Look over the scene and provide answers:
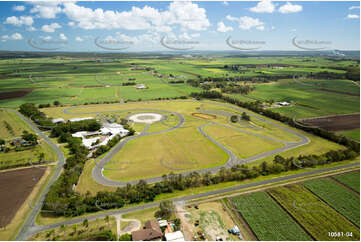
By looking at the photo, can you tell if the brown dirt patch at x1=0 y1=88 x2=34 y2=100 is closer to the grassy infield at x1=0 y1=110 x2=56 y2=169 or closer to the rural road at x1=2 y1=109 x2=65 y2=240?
the grassy infield at x1=0 y1=110 x2=56 y2=169

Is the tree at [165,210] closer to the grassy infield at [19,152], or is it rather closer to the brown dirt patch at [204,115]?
the grassy infield at [19,152]

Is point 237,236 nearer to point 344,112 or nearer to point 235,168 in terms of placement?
point 235,168

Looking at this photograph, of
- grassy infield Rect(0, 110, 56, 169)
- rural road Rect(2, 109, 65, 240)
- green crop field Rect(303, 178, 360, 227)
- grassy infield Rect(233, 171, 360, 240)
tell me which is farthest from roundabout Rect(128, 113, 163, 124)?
green crop field Rect(303, 178, 360, 227)

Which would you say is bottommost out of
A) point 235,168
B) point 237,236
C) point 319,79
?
point 237,236

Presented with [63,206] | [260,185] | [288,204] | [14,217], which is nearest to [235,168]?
[260,185]

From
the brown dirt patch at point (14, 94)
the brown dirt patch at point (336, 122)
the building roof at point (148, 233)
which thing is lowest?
the building roof at point (148, 233)

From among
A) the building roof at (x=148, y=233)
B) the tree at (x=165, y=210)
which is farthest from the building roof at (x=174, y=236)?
the tree at (x=165, y=210)

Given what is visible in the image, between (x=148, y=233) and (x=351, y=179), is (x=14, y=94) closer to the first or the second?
(x=148, y=233)
